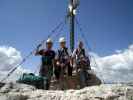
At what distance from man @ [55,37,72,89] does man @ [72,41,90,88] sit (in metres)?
0.29

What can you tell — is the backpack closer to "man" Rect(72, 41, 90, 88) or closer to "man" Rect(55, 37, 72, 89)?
"man" Rect(55, 37, 72, 89)

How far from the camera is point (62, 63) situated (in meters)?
10.5

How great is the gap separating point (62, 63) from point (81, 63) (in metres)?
0.71

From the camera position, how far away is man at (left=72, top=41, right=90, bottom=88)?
33.3ft

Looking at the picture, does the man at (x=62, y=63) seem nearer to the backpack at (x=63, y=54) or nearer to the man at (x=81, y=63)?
the backpack at (x=63, y=54)

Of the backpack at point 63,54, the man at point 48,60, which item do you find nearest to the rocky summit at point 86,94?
the backpack at point 63,54

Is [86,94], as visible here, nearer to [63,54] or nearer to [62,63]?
[62,63]

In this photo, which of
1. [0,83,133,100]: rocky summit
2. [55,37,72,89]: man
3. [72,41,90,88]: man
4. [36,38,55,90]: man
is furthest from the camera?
[36,38,55,90]: man

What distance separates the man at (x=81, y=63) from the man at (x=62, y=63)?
294 millimetres

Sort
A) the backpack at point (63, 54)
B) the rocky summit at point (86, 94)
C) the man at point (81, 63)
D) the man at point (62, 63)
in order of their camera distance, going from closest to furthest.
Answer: the rocky summit at point (86, 94) → the man at point (81, 63) → the man at point (62, 63) → the backpack at point (63, 54)

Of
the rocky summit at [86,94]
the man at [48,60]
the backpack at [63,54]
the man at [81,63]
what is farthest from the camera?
the man at [48,60]

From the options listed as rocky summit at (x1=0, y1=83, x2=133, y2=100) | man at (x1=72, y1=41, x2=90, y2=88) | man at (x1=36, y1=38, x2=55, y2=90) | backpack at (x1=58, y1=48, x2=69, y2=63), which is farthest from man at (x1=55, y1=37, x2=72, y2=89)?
rocky summit at (x1=0, y1=83, x2=133, y2=100)

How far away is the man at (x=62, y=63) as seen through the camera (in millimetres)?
10352

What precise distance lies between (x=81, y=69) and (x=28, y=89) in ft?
9.53
